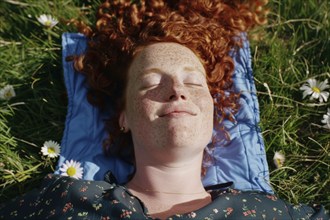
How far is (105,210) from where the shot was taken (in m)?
2.50

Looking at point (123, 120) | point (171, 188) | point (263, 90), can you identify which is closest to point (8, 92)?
point (123, 120)

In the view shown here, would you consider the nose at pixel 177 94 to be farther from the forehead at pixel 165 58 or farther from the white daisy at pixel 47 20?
the white daisy at pixel 47 20

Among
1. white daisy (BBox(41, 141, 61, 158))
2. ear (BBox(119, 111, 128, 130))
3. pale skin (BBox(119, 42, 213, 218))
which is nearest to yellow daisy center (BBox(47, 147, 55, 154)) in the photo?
white daisy (BBox(41, 141, 61, 158))

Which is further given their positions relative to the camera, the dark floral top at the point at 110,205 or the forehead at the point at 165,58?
the forehead at the point at 165,58

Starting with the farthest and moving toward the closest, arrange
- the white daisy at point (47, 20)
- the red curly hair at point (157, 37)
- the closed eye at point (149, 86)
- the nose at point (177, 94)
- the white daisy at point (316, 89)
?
1. the white daisy at point (47, 20)
2. the white daisy at point (316, 89)
3. the red curly hair at point (157, 37)
4. the closed eye at point (149, 86)
5. the nose at point (177, 94)

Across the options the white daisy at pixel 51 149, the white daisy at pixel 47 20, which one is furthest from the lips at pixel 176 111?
the white daisy at pixel 47 20

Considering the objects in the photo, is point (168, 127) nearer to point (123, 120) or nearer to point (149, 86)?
point (149, 86)

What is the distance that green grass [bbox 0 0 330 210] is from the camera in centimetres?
307

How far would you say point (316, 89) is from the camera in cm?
324

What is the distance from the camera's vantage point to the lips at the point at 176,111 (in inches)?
102

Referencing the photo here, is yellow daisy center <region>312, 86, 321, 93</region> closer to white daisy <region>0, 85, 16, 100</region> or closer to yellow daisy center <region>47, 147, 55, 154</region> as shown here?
yellow daisy center <region>47, 147, 55, 154</region>

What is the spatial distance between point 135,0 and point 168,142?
1462 mm

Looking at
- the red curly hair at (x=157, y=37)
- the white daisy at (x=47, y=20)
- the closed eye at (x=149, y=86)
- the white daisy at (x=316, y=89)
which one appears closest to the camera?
the closed eye at (x=149, y=86)

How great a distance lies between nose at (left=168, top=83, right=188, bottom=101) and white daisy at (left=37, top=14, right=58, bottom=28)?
1.31 m
